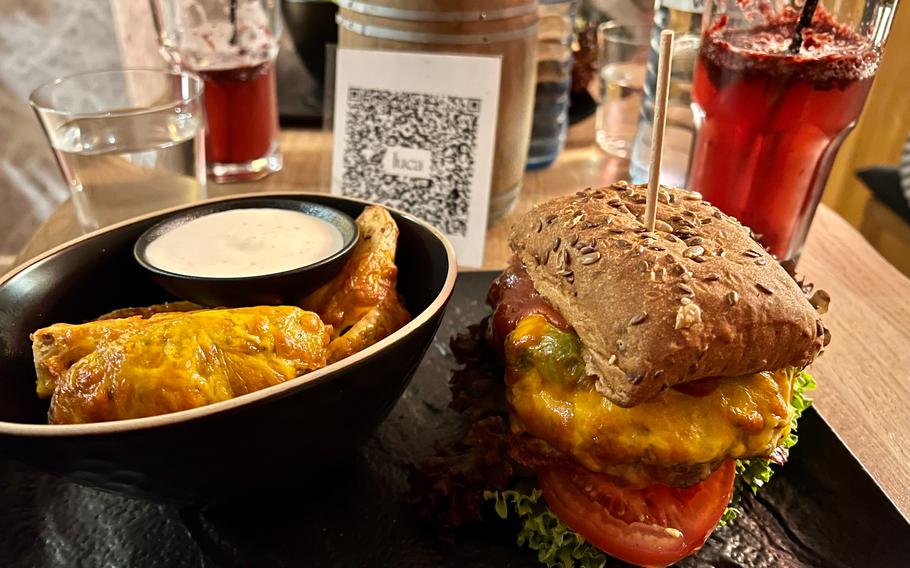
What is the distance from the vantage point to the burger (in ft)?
3.10

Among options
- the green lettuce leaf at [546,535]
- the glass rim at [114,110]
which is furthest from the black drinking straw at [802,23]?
the glass rim at [114,110]

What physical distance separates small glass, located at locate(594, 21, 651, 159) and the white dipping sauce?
1587mm

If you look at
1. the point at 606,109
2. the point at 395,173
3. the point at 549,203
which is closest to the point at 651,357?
the point at 549,203

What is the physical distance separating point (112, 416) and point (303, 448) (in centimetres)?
24

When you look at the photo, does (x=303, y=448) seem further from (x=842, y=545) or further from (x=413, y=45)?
(x=413, y=45)

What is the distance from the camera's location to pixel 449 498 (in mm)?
1062

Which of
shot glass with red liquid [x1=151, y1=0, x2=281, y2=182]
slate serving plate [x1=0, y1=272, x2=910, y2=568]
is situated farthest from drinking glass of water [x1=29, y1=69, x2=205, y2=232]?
slate serving plate [x1=0, y1=272, x2=910, y2=568]

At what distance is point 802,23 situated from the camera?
1525mm

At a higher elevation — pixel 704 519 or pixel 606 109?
pixel 606 109

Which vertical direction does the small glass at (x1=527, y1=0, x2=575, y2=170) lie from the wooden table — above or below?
above

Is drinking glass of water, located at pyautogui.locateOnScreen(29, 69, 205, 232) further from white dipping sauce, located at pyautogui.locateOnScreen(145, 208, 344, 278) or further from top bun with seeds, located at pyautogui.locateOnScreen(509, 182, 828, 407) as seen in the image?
top bun with seeds, located at pyautogui.locateOnScreen(509, 182, 828, 407)

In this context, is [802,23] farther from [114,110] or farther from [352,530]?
[114,110]

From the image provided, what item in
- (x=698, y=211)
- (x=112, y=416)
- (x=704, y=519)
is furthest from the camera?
(x=698, y=211)

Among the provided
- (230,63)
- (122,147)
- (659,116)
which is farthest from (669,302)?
(230,63)
